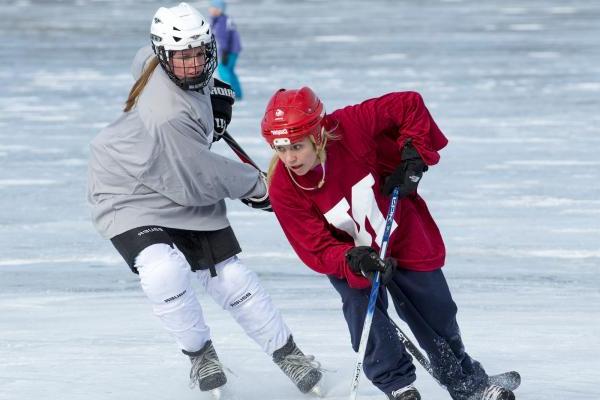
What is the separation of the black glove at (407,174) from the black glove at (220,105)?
0.94 meters

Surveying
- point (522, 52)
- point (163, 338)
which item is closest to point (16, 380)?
point (163, 338)

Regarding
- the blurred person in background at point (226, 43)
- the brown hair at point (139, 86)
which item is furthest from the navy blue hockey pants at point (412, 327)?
the blurred person in background at point (226, 43)

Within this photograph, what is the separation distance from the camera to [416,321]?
4148 mm

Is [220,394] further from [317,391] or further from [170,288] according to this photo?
[170,288]

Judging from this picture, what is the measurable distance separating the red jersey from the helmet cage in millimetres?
585

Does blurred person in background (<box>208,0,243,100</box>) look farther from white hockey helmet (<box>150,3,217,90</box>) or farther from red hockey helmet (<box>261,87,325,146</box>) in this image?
red hockey helmet (<box>261,87,325,146</box>)

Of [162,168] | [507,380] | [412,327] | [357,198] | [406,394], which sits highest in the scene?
[357,198]

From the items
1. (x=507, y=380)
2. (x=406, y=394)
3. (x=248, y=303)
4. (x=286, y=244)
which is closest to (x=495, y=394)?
(x=507, y=380)

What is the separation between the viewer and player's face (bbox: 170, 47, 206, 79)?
4.34 metres

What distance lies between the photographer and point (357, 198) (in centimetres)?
393

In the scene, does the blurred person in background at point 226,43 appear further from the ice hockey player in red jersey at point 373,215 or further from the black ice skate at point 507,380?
the ice hockey player in red jersey at point 373,215

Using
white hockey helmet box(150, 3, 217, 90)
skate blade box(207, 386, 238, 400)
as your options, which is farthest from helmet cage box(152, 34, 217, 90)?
skate blade box(207, 386, 238, 400)

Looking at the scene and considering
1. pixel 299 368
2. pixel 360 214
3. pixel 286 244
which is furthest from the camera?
pixel 286 244

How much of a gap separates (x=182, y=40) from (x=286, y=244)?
321 centimetres
